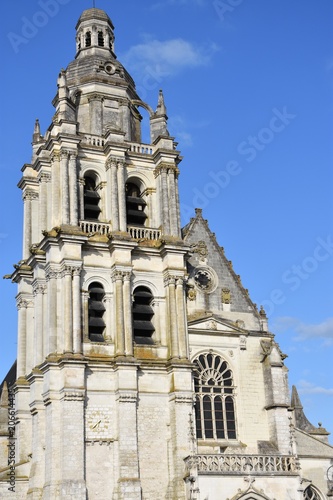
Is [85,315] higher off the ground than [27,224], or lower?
lower

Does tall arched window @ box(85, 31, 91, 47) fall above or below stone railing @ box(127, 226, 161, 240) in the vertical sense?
above

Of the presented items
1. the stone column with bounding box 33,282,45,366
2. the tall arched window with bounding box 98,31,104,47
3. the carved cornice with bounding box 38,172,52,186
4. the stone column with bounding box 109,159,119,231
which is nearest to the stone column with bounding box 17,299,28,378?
the stone column with bounding box 33,282,45,366

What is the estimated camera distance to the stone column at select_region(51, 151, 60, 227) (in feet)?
110

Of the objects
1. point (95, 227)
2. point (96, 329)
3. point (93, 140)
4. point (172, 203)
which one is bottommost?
point (96, 329)

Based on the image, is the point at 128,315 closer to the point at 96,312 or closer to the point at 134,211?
the point at 96,312

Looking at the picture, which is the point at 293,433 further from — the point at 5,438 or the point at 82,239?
the point at 5,438

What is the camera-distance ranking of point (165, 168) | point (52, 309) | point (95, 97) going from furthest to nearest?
point (95, 97) < point (165, 168) < point (52, 309)

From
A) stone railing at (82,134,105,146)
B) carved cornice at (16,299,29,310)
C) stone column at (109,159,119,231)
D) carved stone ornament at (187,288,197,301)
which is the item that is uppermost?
stone railing at (82,134,105,146)

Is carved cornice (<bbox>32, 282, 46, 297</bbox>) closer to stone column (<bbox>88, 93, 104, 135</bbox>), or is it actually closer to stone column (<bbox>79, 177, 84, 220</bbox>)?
stone column (<bbox>79, 177, 84, 220</bbox>)

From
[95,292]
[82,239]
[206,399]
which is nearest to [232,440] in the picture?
[206,399]

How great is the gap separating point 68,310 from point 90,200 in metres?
6.07

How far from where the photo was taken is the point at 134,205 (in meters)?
36.3

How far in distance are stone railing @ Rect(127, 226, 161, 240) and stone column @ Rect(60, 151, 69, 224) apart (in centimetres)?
292

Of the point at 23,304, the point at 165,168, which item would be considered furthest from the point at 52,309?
the point at 165,168
